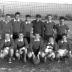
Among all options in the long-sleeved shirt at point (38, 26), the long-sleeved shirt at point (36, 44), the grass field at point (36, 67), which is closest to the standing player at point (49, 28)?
the long-sleeved shirt at point (38, 26)

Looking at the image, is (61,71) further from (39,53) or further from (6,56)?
(6,56)

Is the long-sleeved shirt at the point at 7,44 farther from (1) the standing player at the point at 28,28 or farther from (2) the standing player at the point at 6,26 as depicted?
(1) the standing player at the point at 28,28

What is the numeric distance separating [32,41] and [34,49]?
0.86ft

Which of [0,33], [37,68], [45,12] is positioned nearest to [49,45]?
[37,68]

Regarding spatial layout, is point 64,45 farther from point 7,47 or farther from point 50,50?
point 7,47

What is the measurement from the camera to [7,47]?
8.44 meters

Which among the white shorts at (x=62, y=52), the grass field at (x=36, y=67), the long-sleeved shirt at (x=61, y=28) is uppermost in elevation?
the long-sleeved shirt at (x=61, y=28)

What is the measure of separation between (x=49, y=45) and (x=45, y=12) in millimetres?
7910

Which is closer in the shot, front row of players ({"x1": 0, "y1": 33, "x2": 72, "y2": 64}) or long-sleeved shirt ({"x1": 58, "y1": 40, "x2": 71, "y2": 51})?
front row of players ({"x1": 0, "y1": 33, "x2": 72, "y2": 64})

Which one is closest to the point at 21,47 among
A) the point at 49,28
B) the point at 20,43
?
the point at 20,43

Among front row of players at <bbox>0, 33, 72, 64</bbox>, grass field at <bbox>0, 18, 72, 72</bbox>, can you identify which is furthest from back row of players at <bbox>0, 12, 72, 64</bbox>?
grass field at <bbox>0, 18, 72, 72</bbox>

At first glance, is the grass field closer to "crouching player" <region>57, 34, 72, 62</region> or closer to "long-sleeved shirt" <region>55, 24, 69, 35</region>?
"crouching player" <region>57, 34, 72, 62</region>

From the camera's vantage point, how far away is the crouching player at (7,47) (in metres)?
8.30

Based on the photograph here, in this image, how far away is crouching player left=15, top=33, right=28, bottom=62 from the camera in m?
8.29
